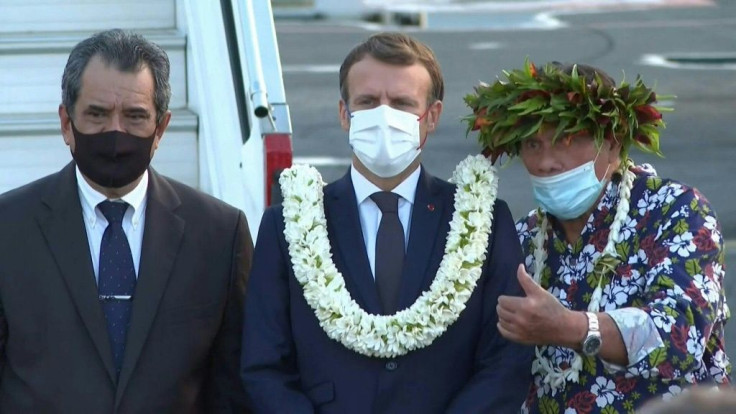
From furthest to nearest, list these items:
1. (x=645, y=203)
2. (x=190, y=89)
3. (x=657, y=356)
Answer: (x=190, y=89) → (x=645, y=203) → (x=657, y=356)

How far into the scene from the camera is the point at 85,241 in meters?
3.91

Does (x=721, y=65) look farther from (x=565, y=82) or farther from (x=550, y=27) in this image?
(x=565, y=82)

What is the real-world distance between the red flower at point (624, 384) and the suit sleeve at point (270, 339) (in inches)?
33.6

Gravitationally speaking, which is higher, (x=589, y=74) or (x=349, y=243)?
(x=589, y=74)

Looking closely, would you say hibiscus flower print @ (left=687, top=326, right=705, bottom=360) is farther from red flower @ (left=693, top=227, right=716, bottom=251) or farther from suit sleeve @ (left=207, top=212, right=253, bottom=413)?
suit sleeve @ (left=207, top=212, right=253, bottom=413)

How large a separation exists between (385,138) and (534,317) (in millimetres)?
644

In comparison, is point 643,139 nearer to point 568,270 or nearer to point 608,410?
point 568,270

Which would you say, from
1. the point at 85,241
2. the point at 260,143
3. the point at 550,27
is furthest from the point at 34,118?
the point at 550,27

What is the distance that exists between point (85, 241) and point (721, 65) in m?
15.6

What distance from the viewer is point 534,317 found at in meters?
3.71

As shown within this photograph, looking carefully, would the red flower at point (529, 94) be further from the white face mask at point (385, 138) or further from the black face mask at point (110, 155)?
the black face mask at point (110, 155)

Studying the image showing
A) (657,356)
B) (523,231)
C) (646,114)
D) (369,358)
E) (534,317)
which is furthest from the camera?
(523,231)

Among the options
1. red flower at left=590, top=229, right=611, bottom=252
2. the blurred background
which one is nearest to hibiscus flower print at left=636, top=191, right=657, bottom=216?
red flower at left=590, top=229, right=611, bottom=252

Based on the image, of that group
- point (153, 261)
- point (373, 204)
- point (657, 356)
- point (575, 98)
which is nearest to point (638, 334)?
point (657, 356)
